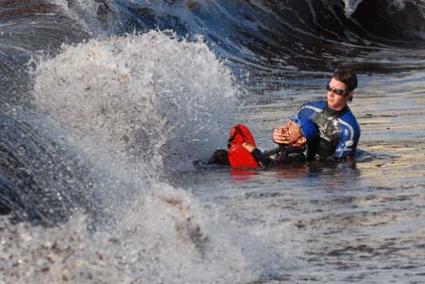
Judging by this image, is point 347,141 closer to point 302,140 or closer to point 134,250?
point 302,140

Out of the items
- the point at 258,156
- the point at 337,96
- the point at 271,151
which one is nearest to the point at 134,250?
the point at 258,156

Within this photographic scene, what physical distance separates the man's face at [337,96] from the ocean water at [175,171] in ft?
1.71

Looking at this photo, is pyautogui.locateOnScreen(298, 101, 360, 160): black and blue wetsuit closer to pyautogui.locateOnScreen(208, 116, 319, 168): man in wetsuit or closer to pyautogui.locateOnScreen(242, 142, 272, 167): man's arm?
pyautogui.locateOnScreen(208, 116, 319, 168): man in wetsuit

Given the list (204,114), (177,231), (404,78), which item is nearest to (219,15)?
(404,78)

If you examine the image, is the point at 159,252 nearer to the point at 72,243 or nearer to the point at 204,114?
the point at 72,243

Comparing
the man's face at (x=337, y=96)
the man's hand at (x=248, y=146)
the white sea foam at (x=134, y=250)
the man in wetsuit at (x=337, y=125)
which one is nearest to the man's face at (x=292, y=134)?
the man in wetsuit at (x=337, y=125)

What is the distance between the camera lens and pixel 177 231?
6730mm

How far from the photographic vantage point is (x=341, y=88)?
11.9 meters

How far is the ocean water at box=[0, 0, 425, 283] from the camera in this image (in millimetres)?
6590

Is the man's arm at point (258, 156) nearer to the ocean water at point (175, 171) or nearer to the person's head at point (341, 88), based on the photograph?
the ocean water at point (175, 171)

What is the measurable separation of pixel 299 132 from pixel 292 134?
0.07 m

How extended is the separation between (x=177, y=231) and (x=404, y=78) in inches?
497

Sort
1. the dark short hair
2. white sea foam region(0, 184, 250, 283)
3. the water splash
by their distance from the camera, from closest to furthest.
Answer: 1. white sea foam region(0, 184, 250, 283)
2. the dark short hair
3. the water splash

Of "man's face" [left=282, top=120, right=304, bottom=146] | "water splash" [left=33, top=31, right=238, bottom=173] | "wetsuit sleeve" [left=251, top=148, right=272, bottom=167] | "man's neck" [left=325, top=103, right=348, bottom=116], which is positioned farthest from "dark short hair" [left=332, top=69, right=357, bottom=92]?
"water splash" [left=33, top=31, right=238, bottom=173]
